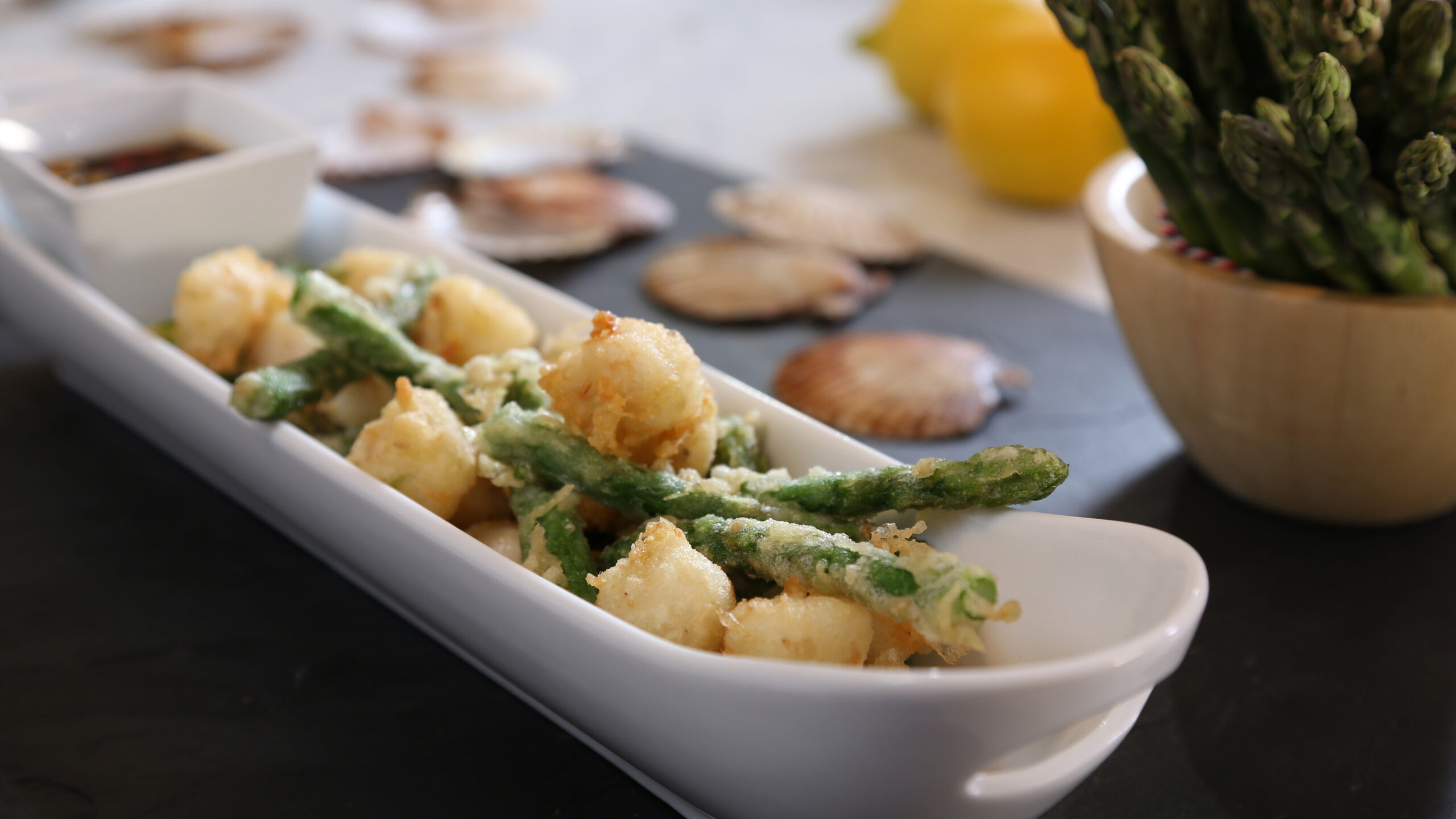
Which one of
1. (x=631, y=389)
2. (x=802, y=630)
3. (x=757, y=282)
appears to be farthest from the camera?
(x=757, y=282)

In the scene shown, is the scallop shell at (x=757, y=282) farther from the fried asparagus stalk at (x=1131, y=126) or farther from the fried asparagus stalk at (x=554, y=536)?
the fried asparagus stalk at (x=554, y=536)

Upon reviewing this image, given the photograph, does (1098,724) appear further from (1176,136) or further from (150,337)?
(150,337)

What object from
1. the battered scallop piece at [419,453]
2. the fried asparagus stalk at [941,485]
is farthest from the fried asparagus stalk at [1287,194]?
the battered scallop piece at [419,453]

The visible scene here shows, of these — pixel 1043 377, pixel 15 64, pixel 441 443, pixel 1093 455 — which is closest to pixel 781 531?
pixel 441 443

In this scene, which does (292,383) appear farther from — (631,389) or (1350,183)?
(1350,183)

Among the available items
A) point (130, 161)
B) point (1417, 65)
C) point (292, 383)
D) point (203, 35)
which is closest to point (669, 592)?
point (292, 383)

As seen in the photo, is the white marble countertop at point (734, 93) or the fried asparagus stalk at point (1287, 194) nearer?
the fried asparagus stalk at point (1287, 194)
